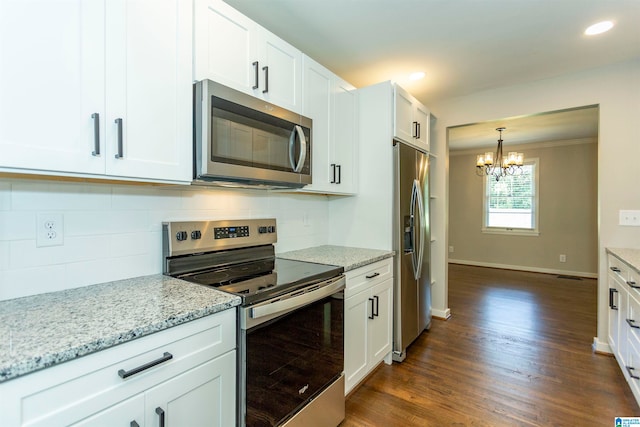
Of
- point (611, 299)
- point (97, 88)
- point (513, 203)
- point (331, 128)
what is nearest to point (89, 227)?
point (97, 88)


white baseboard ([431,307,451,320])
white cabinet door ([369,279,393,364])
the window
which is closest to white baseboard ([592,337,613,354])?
white baseboard ([431,307,451,320])

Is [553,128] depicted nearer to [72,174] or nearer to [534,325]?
[534,325]

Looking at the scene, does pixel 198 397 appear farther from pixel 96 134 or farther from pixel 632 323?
pixel 632 323

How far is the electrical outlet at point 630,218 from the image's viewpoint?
8.45 ft

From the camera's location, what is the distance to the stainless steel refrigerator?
8.27 ft

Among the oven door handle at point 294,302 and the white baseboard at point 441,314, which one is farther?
the white baseboard at point 441,314

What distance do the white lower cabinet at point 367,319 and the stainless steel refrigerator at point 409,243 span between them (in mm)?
102

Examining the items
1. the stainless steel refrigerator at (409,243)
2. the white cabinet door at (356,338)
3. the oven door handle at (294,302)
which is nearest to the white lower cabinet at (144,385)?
the oven door handle at (294,302)

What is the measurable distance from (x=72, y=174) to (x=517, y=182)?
6.92 m

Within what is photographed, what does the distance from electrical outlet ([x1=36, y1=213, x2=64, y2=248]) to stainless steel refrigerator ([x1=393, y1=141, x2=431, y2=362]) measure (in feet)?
6.66

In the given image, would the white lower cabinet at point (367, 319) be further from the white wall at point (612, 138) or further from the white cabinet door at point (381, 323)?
the white wall at point (612, 138)

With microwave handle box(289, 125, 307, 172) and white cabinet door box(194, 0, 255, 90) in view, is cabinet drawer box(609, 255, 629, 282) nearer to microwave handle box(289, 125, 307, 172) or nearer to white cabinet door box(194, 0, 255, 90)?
microwave handle box(289, 125, 307, 172)

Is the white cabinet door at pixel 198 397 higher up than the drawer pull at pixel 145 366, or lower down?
lower down

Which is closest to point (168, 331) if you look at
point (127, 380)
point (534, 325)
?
point (127, 380)
